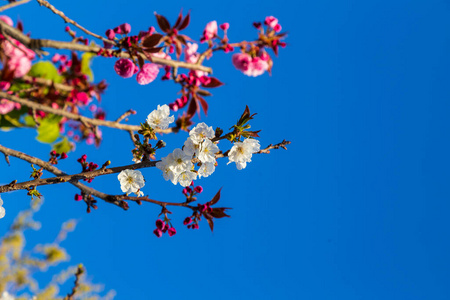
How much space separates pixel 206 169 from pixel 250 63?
1282 millimetres

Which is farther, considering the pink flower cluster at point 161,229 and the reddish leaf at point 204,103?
the reddish leaf at point 204,103

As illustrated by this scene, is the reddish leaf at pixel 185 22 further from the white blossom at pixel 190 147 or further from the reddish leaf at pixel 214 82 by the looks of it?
the white blossom at pixel 190 147

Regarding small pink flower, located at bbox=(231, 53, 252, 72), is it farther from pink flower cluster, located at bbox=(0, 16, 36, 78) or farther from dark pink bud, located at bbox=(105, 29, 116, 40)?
pink flower cluster, located at bbox=(0, 16, 36, 78)

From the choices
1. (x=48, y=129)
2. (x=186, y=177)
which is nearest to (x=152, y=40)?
(x=186, y=177)

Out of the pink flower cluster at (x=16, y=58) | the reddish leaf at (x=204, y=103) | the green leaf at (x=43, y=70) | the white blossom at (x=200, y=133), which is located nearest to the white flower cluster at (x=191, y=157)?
the white blossom at (x=200, y=133)

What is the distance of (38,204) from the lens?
5715 mm

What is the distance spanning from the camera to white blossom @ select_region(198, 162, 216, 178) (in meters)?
1.50

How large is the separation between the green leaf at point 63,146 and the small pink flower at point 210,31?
6.48 ft

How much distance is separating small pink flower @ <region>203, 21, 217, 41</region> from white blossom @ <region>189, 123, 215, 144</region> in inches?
46.1

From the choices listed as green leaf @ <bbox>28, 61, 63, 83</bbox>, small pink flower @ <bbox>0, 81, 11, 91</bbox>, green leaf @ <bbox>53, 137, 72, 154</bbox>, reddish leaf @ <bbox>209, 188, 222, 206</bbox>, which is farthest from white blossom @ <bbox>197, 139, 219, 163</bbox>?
green leaf @ <bbox>53, 137, 72, 154</bbox>

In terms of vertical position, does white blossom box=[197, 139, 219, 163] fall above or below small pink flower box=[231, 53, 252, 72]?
below

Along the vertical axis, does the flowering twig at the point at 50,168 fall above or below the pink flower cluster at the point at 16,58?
below

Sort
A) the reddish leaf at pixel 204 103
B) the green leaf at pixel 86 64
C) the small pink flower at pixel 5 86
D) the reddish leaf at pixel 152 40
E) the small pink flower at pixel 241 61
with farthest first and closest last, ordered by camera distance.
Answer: the green leaf at pixel 86 64 < the small pink flower at pixel 5 86 < the small pink flower at pixel 241 61 < the reddish leaf at pixel 204 103 < the reddish leaf at pixel 152 40

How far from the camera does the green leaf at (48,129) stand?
3.10 meters
